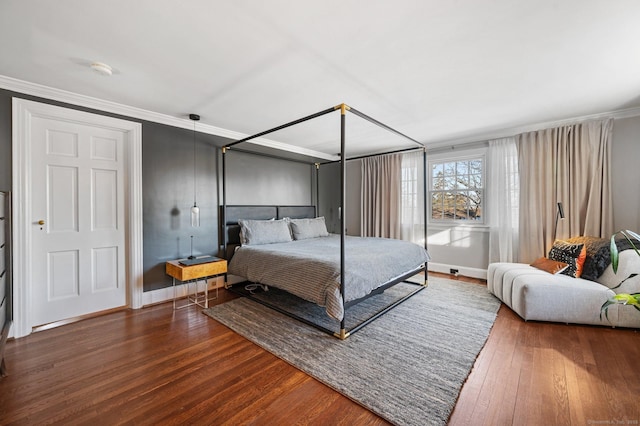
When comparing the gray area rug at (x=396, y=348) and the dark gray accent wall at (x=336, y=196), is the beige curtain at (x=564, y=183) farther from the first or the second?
the dark gray accent wall at (x=336, y=196)

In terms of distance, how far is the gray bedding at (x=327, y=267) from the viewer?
2441 millimetres

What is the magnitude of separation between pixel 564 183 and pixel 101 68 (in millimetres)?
5330

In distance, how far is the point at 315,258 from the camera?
2.74 metres

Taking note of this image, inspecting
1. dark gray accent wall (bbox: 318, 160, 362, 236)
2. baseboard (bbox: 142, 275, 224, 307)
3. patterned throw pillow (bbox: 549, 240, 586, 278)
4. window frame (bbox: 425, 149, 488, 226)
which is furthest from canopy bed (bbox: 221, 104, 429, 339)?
patterned throw pillow (bbox: 549, 240, 586, 278)

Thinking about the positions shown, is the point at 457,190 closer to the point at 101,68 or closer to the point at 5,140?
the point at 101,68

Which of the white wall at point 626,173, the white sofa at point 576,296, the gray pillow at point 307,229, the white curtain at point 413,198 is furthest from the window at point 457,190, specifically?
the gray pillow at point 307,229

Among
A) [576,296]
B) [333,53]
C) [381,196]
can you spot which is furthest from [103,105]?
[576,296]

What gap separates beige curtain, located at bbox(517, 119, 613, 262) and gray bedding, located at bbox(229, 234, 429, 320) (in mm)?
1659

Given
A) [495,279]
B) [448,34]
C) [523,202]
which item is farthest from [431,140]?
[448,34]

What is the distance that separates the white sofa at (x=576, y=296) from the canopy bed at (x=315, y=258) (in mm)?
1192

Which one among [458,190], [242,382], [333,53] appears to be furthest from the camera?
[458,190]

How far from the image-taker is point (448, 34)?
5.90ft

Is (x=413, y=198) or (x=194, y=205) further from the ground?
(x=413, y=198)

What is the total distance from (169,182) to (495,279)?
4459 millimetres
